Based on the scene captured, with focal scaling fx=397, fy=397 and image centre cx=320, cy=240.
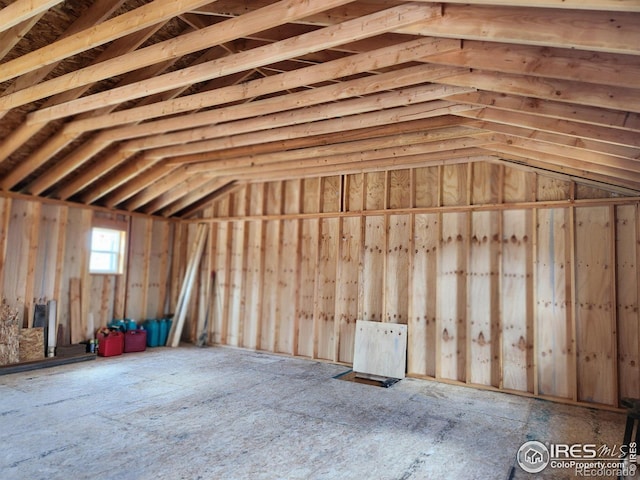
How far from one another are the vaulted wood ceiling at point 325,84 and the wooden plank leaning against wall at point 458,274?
0.52 meters

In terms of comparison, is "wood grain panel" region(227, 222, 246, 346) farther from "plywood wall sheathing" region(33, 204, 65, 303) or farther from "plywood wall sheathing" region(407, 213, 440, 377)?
"plywood wall sheathing" region(407, 213, 440, 377)

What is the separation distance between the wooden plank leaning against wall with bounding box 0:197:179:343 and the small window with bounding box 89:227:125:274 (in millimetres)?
140

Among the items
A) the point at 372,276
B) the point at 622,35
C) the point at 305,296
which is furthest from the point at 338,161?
the point at 622,35

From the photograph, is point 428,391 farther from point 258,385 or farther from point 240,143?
point 240,143

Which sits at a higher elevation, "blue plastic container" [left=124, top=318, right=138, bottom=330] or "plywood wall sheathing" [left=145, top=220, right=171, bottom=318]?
"plywood wall sheathing" [left=145, top=220, right=171, bottom=318]

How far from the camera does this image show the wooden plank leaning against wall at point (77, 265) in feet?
20.2

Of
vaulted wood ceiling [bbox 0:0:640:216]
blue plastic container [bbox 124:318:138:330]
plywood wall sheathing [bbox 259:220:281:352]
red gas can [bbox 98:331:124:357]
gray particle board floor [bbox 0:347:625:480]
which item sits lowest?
gray particle board floor [bbox 0:347:625:480]

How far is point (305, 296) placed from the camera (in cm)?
724

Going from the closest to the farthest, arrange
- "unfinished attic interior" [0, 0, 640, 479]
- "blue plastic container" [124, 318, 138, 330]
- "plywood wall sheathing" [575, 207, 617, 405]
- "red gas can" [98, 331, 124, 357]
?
1. "unfinished attic interior" [0, 0, 640, 479]
2. "plywood wall sheathing" [575, 207, 617, 405]
3. "red gas can" [98, 331, 124, 357]
4. "blue plastic container" [124, 318, 138, 330]

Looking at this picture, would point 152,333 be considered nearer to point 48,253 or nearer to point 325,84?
point 48,253

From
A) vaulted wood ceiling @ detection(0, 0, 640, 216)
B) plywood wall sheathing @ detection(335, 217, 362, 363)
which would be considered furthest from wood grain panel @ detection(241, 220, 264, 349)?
plywood wall sheathing @ detection(335, 217, 362, 363)

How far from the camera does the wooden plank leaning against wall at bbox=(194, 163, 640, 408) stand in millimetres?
4984

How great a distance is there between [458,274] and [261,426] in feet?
11.6

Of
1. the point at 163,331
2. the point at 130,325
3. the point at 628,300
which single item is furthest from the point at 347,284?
the point at 130,325
